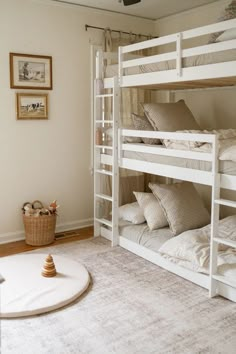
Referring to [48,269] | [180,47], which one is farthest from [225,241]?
[180,47]

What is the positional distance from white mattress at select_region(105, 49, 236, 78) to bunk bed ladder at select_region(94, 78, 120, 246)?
0.19 m

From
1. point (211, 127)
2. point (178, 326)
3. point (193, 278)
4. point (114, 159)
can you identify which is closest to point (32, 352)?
point (178, 326)

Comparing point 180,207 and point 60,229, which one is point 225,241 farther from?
A: point 60,229

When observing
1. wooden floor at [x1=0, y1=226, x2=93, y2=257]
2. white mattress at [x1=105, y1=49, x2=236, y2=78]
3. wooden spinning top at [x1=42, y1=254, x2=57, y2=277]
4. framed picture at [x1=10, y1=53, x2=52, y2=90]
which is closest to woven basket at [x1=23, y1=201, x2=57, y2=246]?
wooden floor at [x1=0, y1=226, x2=93, y2=257]

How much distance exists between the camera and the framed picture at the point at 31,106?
4031 mm

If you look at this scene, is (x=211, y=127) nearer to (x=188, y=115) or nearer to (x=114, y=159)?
(x=188, y=115)

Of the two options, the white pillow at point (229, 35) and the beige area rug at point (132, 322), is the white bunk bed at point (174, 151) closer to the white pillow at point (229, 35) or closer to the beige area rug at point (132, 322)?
the white pillow at point (229, 35)

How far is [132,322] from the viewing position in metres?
2.51

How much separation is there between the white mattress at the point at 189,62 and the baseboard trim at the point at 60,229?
175 centimetres

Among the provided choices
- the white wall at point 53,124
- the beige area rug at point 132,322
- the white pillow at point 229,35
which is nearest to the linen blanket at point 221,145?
the white pillow at point 229,35

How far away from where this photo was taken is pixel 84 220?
15.3ft

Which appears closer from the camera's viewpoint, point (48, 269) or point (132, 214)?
point (48, 269)

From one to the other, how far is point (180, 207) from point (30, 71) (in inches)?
81.1

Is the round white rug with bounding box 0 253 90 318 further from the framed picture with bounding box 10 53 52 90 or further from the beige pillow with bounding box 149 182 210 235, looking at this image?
the framed picture with bounding box 10 53 52 90
